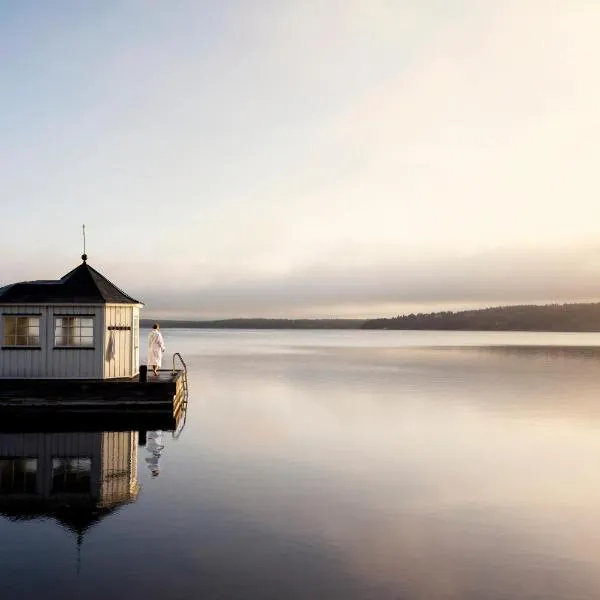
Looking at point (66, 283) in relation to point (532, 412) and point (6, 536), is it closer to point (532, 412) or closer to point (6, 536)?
point (6, 536)

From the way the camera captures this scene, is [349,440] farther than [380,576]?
Yes

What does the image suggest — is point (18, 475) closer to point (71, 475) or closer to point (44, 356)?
point (71, 475)

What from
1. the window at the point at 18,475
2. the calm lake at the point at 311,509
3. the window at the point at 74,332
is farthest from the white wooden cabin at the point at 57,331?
the window at the point at 18,475

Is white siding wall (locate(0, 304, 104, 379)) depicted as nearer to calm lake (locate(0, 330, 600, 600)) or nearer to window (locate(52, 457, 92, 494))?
calm lake (locate(0, 330, 600, 600))

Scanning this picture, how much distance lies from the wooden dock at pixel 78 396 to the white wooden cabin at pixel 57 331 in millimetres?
495

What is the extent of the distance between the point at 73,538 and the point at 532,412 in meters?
25.7

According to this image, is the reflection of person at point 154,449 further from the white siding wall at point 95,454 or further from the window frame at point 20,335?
the window frame at point 20,335

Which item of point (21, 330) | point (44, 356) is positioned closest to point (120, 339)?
point (44, 356)

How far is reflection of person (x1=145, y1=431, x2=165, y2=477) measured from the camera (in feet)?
61.9

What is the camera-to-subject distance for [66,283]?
27875 millimetres

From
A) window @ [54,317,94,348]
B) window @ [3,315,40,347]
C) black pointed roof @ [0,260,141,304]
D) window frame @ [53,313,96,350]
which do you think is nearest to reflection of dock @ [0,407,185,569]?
window frame @ [53,313,96,350]

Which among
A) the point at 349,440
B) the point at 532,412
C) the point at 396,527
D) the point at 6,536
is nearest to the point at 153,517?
the point at 6,536

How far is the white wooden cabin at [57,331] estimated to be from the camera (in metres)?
27.0

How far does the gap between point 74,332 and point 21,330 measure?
214 centimetres
